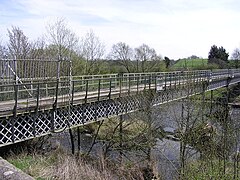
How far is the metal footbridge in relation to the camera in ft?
38.1

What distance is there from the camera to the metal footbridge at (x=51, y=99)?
11625mm

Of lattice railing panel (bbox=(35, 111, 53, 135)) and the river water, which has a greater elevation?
lattice railing panel (bbox=(35, 111, 53, 135))

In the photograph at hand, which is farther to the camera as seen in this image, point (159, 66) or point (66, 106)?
point (159, 66)

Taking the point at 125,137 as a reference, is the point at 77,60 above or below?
above

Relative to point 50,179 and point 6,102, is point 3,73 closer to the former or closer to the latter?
point 6,102

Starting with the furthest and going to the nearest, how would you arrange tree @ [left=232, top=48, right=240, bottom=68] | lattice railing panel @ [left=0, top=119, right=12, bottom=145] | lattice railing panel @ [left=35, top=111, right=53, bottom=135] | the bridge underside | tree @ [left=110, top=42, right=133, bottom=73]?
tree @ [left=232, top=48, right=240, bottom=68]
tree @ [left=110, top=42, right=133, bottom=73]
lattice railing panel @ [left=35, top=111, right=53, bottom=135]
the bridge underside
lattice railing panel @ [left=0, top=119, right=12, bottom=145]

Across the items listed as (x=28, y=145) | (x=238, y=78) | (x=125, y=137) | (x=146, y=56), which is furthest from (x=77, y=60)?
(x=238, y=78)

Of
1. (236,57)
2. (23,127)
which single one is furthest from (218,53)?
(23,127)

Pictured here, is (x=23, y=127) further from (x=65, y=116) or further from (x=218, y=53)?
(x=218, y=53)

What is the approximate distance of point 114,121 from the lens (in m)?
26.4

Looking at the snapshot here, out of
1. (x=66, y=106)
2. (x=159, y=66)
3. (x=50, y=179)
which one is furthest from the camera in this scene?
(x=159, y=66)

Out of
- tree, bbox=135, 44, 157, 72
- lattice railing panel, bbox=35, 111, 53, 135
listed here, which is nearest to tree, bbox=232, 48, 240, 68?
tree, bbox=135, 44, 157, 72

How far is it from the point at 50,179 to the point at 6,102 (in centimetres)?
683

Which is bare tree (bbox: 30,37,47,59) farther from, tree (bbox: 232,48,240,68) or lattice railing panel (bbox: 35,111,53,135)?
tree (bbox: 232,48,240,68)
